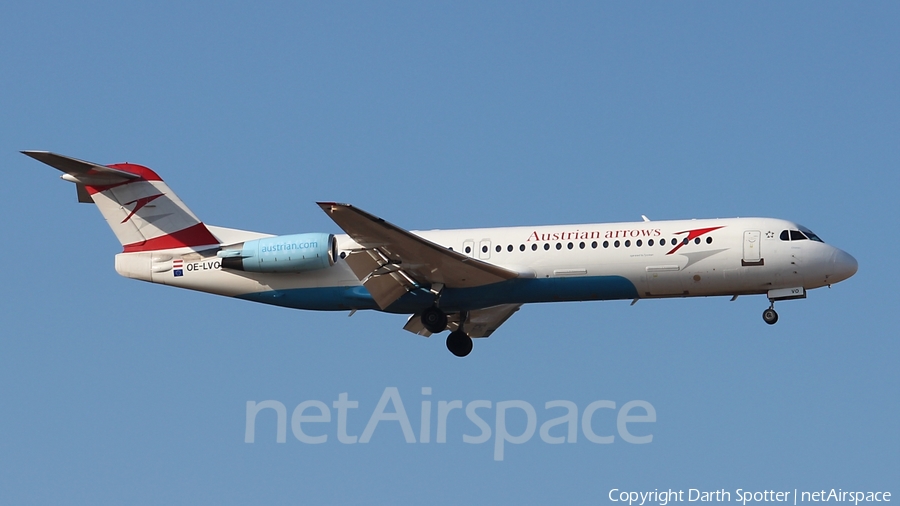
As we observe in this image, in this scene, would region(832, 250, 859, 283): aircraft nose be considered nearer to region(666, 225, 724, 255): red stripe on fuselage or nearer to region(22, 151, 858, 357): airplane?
region(22, 151, 858, 357): airplane

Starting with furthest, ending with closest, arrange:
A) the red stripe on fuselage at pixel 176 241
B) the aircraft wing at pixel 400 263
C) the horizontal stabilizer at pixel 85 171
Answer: the red stripe on fuselage at pixel 176 241
the horizontal stabilizer at pixel 85 171
the aircraft wing at pixel 400 263

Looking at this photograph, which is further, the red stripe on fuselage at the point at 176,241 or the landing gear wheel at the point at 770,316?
the red stripe on fuselage at the point at 176,241

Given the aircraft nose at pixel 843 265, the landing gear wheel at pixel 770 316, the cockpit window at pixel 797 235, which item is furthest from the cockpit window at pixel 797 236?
the landing gear wheel at pixel 770 316

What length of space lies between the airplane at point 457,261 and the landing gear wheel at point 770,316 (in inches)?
1.0

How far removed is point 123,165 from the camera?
31.4 m

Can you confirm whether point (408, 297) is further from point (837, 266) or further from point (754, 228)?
point (837, 266)

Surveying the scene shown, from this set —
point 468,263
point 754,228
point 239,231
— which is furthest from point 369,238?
point 754,228

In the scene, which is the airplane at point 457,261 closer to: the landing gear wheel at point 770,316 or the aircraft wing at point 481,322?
the landing gear wheel at point 770,316

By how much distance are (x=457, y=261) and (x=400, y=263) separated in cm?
146

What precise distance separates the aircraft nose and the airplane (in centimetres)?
3

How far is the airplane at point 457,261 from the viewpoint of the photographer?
2836 centimetres

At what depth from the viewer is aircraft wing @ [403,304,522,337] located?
104ft

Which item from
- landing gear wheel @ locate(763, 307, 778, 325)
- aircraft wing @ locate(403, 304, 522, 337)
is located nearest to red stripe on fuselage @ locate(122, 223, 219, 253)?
aircraft wing @ locate(403, 304, 522, 337)

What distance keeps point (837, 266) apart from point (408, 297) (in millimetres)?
10801
